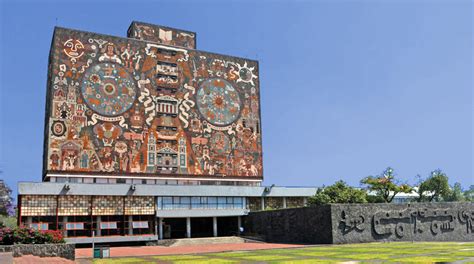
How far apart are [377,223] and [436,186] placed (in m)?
32.2

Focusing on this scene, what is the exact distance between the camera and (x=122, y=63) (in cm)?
5106

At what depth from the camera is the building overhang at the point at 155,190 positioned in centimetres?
4175

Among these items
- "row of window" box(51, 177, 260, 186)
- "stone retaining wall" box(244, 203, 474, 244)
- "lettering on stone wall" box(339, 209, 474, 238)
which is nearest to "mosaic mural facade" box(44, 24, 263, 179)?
"row of window" box(51, 177, 260, 186)


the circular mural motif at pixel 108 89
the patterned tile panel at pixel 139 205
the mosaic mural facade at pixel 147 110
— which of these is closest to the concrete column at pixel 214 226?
the mosaic mural facade at pixel 147 110

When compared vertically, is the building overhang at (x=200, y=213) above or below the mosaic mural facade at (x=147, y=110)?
below

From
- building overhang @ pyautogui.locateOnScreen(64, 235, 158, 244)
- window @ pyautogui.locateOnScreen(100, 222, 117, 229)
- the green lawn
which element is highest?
window @ pyautogui.locateOnScreen(100, 222, 117, 229)

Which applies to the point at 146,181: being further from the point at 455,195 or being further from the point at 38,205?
the point at 455,195

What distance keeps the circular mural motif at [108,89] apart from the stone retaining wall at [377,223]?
21395 millimetres

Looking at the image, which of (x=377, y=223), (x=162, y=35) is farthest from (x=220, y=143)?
(x=377, y=223)

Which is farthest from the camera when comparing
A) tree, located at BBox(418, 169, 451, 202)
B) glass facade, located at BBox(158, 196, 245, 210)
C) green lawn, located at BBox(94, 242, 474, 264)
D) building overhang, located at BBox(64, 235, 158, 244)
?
tree, located at BBox(418, 169, 451, 202)

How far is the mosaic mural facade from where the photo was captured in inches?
1859

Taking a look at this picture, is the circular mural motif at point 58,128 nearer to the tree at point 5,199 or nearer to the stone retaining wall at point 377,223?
the tree at point 5,199

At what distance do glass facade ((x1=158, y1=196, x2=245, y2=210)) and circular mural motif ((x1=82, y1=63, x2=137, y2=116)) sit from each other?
35.7 ft

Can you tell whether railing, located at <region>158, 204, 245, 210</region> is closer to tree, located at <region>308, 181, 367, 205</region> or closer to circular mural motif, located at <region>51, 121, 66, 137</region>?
tree, located at <region>308, 181, 367, 205</region>
